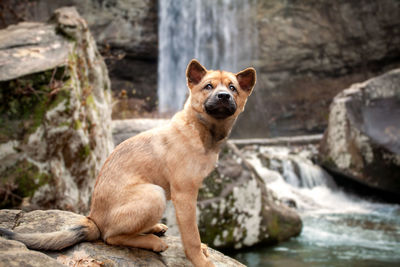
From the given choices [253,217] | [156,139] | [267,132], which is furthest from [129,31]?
[156,139]

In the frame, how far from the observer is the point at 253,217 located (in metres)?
5.46

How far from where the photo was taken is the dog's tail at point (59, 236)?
2168 millimetres

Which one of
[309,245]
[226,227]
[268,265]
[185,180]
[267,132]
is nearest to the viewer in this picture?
[185,180]

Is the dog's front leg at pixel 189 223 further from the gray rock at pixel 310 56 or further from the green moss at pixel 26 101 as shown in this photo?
the gray rock at pixel 310 56

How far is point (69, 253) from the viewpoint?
2375 millimetres

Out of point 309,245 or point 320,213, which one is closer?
point 309,245

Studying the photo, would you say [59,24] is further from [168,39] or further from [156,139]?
[168,39]

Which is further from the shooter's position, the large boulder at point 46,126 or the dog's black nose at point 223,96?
the large boulder at point 46,126

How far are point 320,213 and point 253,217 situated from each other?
3.78m

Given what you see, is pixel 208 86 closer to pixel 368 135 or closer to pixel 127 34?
pixel 368 135

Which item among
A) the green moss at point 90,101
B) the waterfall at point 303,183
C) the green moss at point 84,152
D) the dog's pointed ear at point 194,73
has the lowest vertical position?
the waterfall at point 303,183

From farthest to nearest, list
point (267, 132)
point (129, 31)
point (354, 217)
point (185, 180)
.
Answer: point (267, 132)
point (129, 31)
point (354, 217)
point (185, 180)

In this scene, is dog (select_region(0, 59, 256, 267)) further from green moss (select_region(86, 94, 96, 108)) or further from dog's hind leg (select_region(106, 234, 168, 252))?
green moss (select_region(86, 94, 96, 108))

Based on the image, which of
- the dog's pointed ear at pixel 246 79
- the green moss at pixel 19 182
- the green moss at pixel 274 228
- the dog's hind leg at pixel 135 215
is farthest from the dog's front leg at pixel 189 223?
the green moss at pixel 274 228
